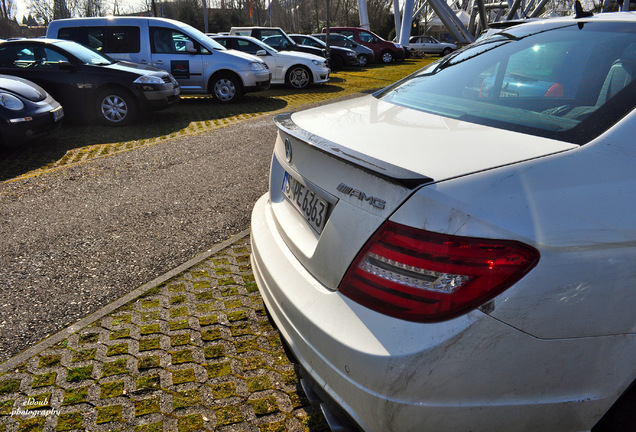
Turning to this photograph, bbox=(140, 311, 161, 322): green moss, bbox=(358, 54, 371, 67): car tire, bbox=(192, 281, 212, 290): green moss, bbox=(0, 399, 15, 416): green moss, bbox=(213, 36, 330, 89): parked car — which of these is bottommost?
bbox=(0, 399, 15, 416): green moss

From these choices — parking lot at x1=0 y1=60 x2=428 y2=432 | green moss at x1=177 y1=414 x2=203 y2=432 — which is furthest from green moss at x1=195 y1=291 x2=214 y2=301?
green moss at x1=177 y1=414 x2=203 y2=432

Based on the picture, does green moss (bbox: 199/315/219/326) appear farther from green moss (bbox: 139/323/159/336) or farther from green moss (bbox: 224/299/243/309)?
green moss (bbox: 139/323/159/336)

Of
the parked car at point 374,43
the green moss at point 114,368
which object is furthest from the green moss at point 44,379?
the parked car at point 374,43

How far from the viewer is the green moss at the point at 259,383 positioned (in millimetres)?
2484

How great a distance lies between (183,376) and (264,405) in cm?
47

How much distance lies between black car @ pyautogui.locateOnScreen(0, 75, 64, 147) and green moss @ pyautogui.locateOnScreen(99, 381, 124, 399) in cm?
545

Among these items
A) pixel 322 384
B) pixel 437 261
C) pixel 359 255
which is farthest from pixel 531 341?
pixel 322 384

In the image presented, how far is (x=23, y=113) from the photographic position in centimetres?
677

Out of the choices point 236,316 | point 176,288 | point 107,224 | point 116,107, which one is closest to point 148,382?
point 236,316

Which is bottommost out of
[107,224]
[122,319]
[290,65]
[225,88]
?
[122,319]

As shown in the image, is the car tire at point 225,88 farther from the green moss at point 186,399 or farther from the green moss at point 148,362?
the green moss at point 186,399

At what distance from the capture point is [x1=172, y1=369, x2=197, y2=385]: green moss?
2520 mm

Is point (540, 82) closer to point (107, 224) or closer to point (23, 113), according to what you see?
point (107, 224)

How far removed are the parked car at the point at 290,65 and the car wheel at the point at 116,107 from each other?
5622mm
